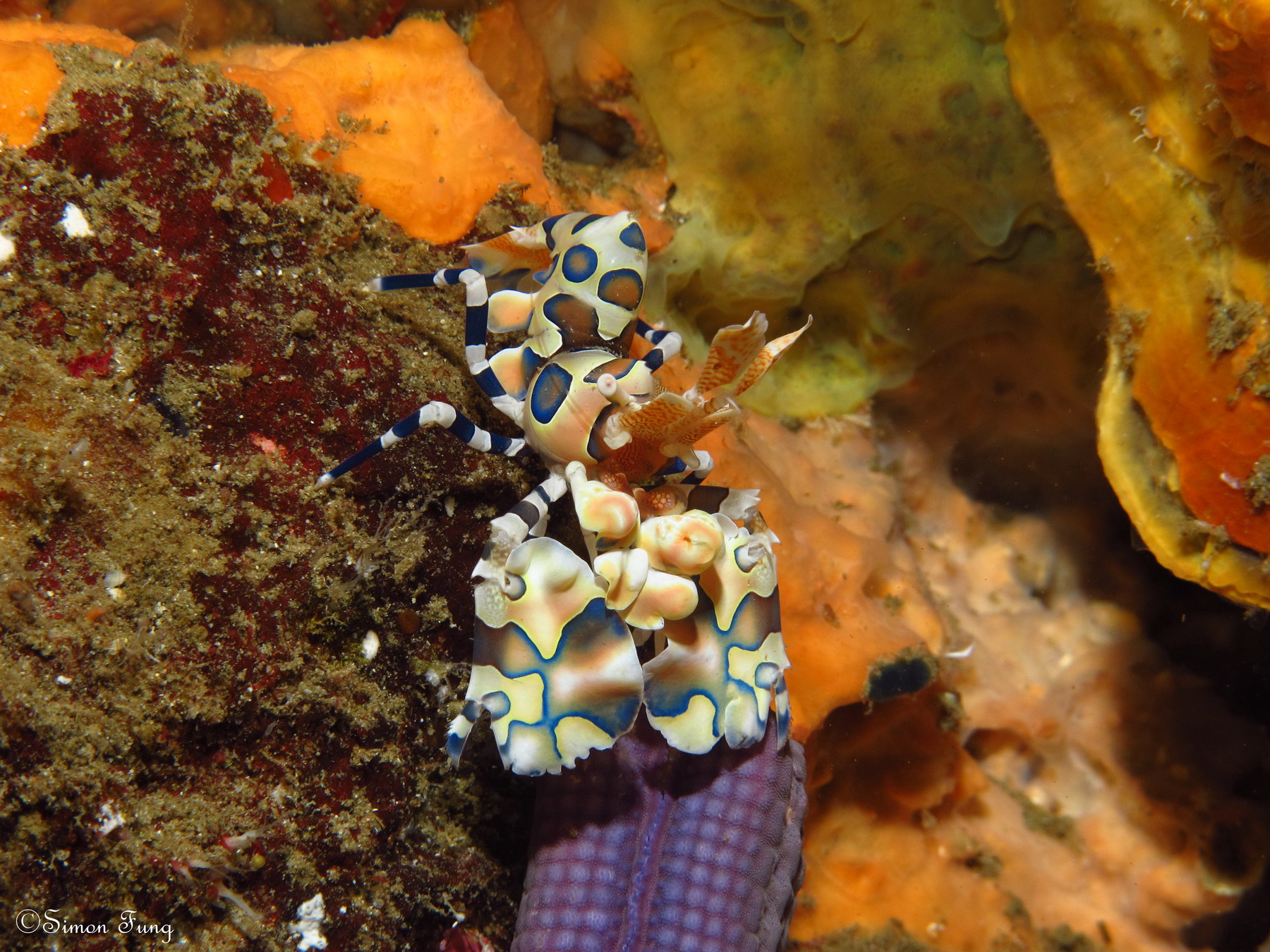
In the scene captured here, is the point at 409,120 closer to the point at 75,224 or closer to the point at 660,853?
the point at 75,224

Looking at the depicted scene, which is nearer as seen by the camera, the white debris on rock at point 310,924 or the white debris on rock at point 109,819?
the white debris on rock at point 109,819

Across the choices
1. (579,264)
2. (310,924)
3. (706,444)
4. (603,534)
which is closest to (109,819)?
(310,924)

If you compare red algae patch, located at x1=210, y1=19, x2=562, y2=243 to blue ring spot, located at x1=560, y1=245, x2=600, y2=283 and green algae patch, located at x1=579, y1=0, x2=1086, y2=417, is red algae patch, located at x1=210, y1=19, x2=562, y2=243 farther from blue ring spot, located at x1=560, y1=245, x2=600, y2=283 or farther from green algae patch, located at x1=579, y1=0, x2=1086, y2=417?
green algae patch, located at x1=579, y1=0, x2=1086, y2=417

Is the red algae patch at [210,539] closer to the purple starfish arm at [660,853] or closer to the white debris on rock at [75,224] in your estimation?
the white debris on rock at [75,224]

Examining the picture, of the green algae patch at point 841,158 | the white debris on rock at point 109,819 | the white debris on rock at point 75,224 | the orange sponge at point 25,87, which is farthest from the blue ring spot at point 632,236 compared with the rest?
the white debris on rock at point 109,819

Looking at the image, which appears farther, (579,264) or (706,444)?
(706,444)

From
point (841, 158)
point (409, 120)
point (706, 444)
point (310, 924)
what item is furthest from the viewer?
point (841, 158)
